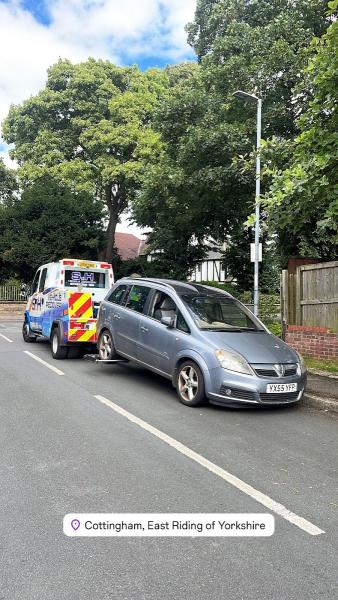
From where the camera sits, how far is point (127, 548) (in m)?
3.21

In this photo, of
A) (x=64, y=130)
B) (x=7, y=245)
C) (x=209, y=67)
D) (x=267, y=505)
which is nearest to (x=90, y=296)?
(x=267, y=505)

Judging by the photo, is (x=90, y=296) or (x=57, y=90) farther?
(x=57, y=90)

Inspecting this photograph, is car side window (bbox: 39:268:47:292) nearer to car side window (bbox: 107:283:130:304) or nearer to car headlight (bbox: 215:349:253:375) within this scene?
car side window (bbox: 107:283:130:304)

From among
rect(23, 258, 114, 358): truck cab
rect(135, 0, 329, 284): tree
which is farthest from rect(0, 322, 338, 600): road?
rect(135, 0, 329, 284): tree

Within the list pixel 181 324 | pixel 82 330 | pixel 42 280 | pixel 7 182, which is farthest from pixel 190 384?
pixel 7 182

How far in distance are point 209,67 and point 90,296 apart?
41.4 ft

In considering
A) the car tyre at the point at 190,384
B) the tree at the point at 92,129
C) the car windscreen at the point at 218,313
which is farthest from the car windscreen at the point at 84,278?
the tree at the point at 92,129

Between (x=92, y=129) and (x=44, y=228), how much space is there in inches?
292


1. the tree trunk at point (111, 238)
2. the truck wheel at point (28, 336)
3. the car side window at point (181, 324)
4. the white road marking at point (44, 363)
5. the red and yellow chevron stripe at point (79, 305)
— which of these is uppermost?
the tree trunk at point (111, 238)

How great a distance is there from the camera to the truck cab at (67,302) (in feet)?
36.6

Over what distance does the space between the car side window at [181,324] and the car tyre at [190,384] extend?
53 cm

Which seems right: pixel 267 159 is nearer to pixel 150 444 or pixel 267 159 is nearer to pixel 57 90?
pixel 150 444

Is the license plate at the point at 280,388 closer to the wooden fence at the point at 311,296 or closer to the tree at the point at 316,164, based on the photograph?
the tree at the point at 316,164

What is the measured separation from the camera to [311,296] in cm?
1115
